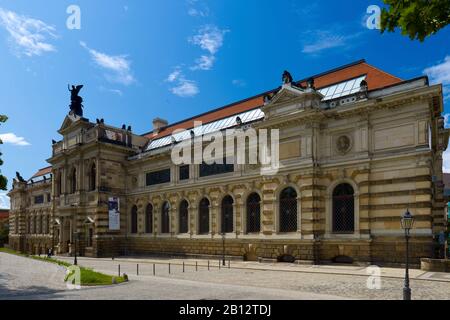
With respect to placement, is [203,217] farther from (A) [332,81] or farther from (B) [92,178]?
(A) [332,81]

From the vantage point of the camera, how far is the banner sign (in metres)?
47.8

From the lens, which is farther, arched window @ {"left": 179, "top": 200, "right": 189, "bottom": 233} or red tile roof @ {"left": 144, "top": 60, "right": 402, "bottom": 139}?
arched window @ {"left": 179, "top": 200, "right": 189, "bottom": 233}

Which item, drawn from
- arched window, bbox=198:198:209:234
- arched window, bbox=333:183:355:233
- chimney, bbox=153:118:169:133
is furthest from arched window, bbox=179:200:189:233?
chimney, bbox=153:118:169:133

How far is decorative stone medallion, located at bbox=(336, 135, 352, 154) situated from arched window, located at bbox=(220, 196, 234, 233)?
39.5 ft

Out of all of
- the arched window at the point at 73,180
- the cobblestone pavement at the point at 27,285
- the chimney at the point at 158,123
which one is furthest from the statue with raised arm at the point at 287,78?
the arched window at the point at 73,180

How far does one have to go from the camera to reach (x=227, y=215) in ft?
126

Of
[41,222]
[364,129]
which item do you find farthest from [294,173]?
[41,222]

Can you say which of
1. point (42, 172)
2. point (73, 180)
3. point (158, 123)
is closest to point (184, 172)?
point (158, 123)

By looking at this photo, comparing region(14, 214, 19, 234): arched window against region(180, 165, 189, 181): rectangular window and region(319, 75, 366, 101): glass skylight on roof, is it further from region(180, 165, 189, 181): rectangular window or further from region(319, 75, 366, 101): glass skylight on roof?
A: region(319, 75, 366, 101): glass skylight on roof

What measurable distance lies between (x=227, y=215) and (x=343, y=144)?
535 inches

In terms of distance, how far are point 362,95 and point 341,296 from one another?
1766cm

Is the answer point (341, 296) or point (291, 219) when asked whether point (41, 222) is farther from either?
point (341, 296)

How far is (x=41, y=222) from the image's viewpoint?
70.6 meters
